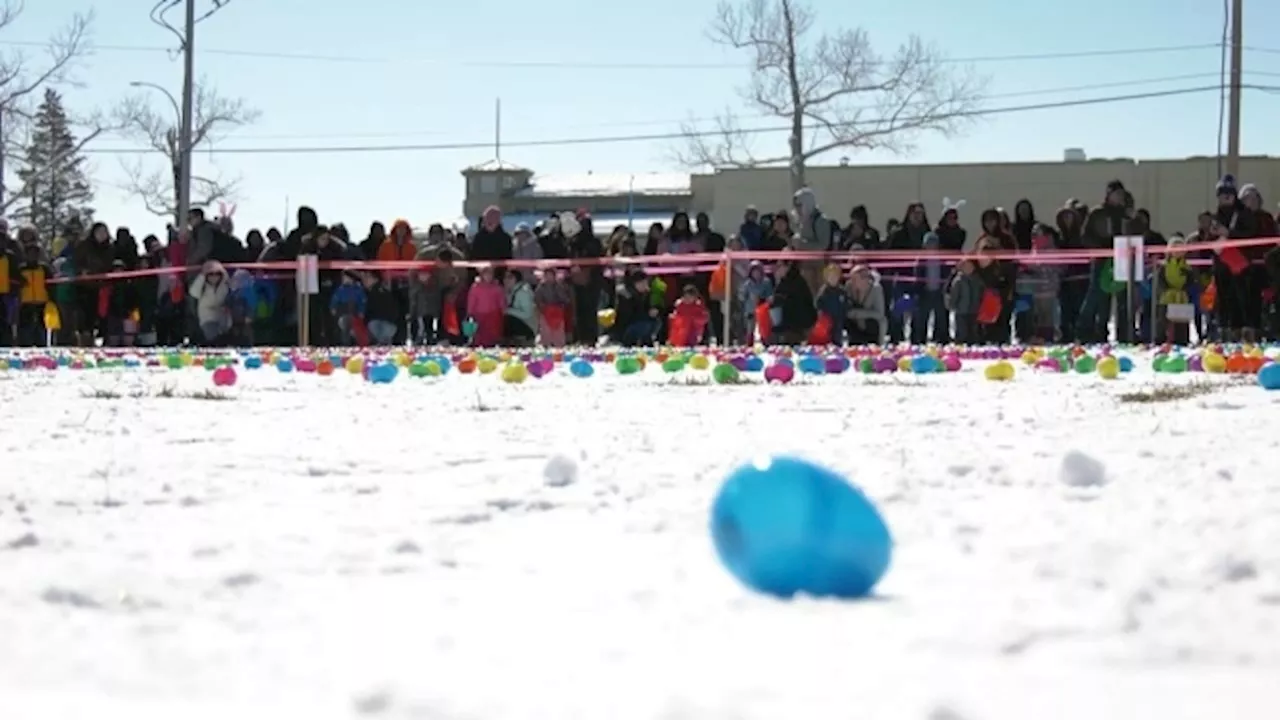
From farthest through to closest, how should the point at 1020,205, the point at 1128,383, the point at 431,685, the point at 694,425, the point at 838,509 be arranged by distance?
the point at 1020,205 → the point at 1128,383 → the point at 694,425 → the point at 838,509 → the point at 431,685

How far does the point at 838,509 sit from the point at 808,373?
23.1 ft

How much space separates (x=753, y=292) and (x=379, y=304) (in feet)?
13.8

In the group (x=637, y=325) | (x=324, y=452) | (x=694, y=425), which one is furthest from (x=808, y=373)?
(x=637, y=325)

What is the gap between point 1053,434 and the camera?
197 inches

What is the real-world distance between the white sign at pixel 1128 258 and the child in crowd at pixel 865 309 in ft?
7.48

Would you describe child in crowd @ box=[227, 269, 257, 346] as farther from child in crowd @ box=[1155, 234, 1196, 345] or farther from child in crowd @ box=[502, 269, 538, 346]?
child in crowd @ box=[1155, 234, 1196, 345]

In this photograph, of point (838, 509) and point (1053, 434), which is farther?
point (1053, 434)

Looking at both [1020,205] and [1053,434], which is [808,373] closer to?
[1053,434]

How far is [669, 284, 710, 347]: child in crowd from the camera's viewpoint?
49.9 ft

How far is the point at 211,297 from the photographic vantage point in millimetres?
16219

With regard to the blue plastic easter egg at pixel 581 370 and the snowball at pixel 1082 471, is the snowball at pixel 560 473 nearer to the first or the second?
the snowball at pixel 1082 471

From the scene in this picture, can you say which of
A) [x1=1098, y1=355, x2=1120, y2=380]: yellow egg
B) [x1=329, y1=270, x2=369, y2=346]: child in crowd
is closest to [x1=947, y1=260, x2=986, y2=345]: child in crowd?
[x1=1098, y1=355, x2=1120, y2=380]: yellow egg

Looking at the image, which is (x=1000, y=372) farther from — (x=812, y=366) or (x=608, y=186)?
(x=608, y=186)

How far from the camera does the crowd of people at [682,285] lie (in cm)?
1465
